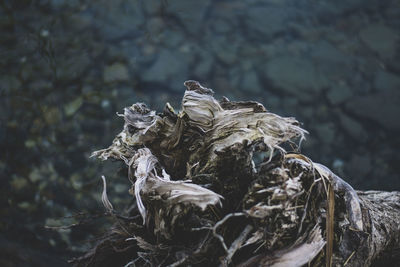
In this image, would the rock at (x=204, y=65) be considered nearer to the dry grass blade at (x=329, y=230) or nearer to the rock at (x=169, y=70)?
the rock at (x=169, y=70)

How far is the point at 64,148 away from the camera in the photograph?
2572mm

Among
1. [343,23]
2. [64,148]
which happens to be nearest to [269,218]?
[64,148]

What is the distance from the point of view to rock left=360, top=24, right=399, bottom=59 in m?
3.21

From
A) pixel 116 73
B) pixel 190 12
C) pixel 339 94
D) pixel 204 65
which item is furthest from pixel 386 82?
pixel 116 73

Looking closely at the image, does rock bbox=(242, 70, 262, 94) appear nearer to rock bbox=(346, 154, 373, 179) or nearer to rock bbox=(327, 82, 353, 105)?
rock bbox=(327, 82, 353, 105)

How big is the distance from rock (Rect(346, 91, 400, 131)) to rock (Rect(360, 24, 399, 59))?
0.43 m

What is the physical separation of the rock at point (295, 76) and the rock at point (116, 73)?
110cm

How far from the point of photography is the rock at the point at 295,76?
2.96m

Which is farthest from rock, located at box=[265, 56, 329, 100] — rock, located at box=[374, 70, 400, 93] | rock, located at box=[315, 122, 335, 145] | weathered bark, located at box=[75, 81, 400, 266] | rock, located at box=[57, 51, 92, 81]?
weathered bark, located at box=[75, 81, 400, 266]

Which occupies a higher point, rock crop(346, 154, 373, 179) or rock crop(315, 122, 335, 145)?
rock crop(315, 122, 335, 145)

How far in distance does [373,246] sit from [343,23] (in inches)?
114

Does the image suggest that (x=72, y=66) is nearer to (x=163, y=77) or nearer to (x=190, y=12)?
(x=163, y=77)

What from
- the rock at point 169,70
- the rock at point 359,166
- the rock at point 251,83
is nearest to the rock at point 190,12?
the rock at point 169,70

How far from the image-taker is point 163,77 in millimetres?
2936
